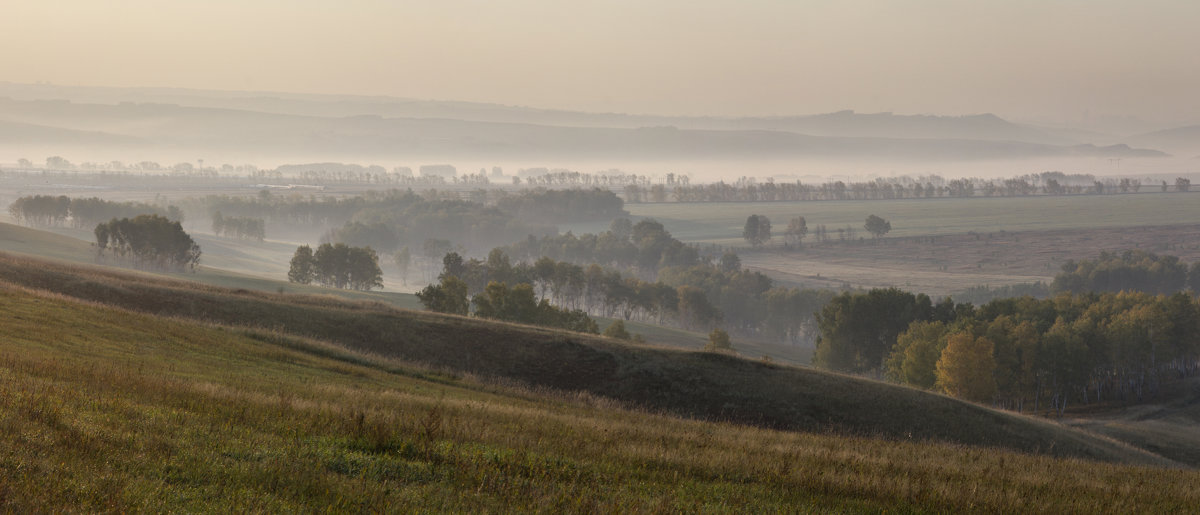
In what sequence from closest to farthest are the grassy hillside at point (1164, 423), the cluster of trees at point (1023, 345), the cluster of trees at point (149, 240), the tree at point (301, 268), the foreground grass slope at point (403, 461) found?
the foreground grass slope at point (403, 461) → the grassy hillside at point (1164, 423) → the cluster of trees at point (1023, 345) → the cluster of trees at point (149, 240) → the tree at point (301, 268)

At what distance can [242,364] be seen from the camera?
30.9 meters

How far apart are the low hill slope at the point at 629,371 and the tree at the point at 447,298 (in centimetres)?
4061

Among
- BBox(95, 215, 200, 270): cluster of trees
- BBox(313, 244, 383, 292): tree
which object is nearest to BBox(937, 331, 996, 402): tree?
BBox(313, 244, 383, 292): tree

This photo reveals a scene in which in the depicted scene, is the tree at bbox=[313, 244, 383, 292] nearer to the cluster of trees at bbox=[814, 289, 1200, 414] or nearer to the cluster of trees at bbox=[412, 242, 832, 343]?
the cluster of trees at bbox=[412, 242, 832, 343]

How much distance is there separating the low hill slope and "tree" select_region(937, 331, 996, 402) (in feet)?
135

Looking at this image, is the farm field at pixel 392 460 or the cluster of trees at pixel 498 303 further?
the cluster of trees at pixel 498 303

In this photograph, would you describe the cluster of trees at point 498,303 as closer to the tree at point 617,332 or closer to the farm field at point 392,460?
the tree at point 617,332

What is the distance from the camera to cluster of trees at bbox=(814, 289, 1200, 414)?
9425 centimetres

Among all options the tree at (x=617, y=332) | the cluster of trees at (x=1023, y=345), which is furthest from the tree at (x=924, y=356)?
the tree at (x=617, y=332)

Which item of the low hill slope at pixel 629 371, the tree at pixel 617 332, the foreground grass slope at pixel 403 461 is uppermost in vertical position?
the foreground grass slope at pixel 403 461

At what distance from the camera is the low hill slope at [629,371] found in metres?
43.1

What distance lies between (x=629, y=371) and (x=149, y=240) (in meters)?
125

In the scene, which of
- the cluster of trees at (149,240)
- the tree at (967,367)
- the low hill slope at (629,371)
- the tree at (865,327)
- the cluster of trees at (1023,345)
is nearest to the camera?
the low hill slope at (629,371)

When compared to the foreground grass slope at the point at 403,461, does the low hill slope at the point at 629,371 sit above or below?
below
